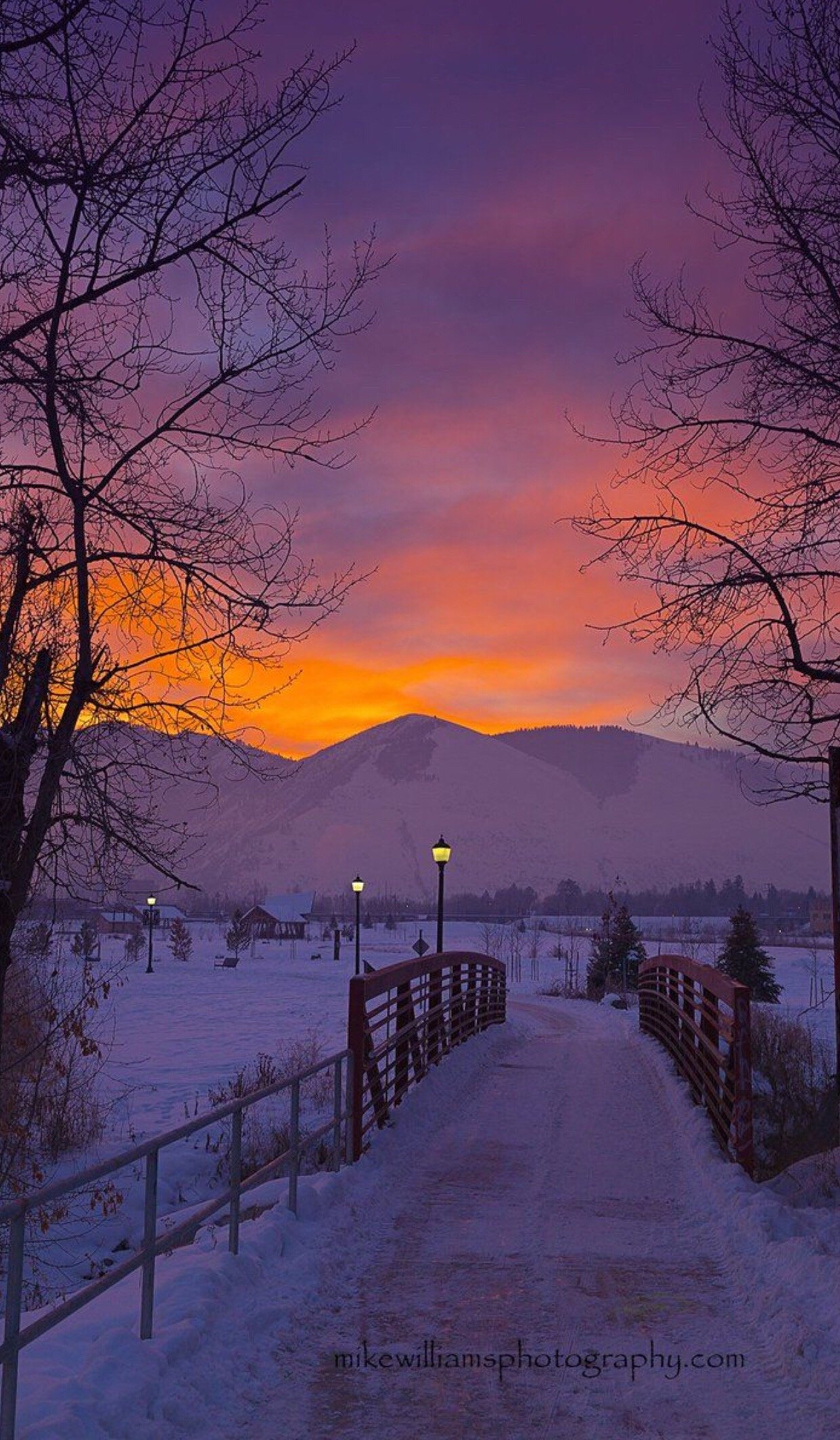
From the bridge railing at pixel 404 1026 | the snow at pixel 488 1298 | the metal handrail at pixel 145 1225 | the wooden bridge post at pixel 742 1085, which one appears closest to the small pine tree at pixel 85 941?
the bridge railing at pixel 404 1026

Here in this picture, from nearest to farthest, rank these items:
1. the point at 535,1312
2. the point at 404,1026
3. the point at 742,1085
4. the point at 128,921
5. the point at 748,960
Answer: the point at 535,1312 < the point at 742,1085 < the point at 404,1026 < the point at 748,960 < the point at 128,921

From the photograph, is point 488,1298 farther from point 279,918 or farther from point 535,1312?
point 279,918

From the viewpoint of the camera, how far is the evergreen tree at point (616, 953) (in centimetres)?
4862

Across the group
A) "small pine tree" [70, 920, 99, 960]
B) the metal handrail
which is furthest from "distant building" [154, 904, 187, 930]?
the metal handrail

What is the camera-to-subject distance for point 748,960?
4153 cm

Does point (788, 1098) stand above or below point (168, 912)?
above

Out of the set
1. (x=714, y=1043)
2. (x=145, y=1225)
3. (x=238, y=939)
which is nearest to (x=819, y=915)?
(x=714, y=1043)

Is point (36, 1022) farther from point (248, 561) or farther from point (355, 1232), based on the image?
point (248, 561)

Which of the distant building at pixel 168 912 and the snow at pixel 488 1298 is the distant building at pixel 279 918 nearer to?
the distant building at pixel 168 912

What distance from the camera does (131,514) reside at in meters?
7.59

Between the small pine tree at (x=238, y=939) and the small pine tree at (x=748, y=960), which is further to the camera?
the small pine tree at (x=238, y=939)

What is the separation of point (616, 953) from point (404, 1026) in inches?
1460

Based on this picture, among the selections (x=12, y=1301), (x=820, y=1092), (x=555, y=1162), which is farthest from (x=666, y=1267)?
(x=820, y=1092)

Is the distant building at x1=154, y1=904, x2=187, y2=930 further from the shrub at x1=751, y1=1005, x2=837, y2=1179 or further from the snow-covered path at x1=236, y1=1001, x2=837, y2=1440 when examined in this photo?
the snow-covered path at x1=236, y1=1001, x2=837, y2=1440
